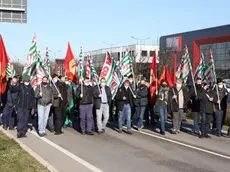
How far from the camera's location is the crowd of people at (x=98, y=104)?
12758 mm

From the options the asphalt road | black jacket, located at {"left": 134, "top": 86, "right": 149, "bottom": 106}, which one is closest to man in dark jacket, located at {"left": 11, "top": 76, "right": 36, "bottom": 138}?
the asphalt road

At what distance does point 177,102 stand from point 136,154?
12.5ft

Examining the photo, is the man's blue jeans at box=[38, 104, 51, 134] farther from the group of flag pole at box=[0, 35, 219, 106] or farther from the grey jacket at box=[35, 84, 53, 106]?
the group of flag pole at box=[0, 35, 219, 106]

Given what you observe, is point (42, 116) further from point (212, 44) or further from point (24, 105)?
point (212, 44)

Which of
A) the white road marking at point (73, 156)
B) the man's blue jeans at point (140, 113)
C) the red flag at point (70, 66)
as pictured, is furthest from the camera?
the red flag at point (70, 66)

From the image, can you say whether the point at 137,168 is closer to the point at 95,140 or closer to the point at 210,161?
the point at 210,161

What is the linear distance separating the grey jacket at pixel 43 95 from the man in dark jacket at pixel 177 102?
3.72 m

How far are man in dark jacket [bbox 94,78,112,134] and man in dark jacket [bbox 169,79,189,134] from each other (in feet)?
6.52

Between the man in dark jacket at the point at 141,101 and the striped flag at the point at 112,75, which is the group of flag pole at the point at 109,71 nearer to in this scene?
the striped flag at the point at 112,75

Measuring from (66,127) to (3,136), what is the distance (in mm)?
3261

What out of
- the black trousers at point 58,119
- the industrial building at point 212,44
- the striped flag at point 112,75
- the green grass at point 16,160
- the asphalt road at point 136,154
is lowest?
the asphalt road at point 136,154

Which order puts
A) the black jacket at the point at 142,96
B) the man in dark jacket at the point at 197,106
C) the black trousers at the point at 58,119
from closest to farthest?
the black trousers at the point at 58,119 < the man in dark jacket at the point at 197,106 < the black jacket at the point at 142,96

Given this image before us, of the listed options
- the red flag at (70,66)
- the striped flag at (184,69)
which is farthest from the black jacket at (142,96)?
the red flag at (70,66)

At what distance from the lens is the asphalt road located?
879cm
